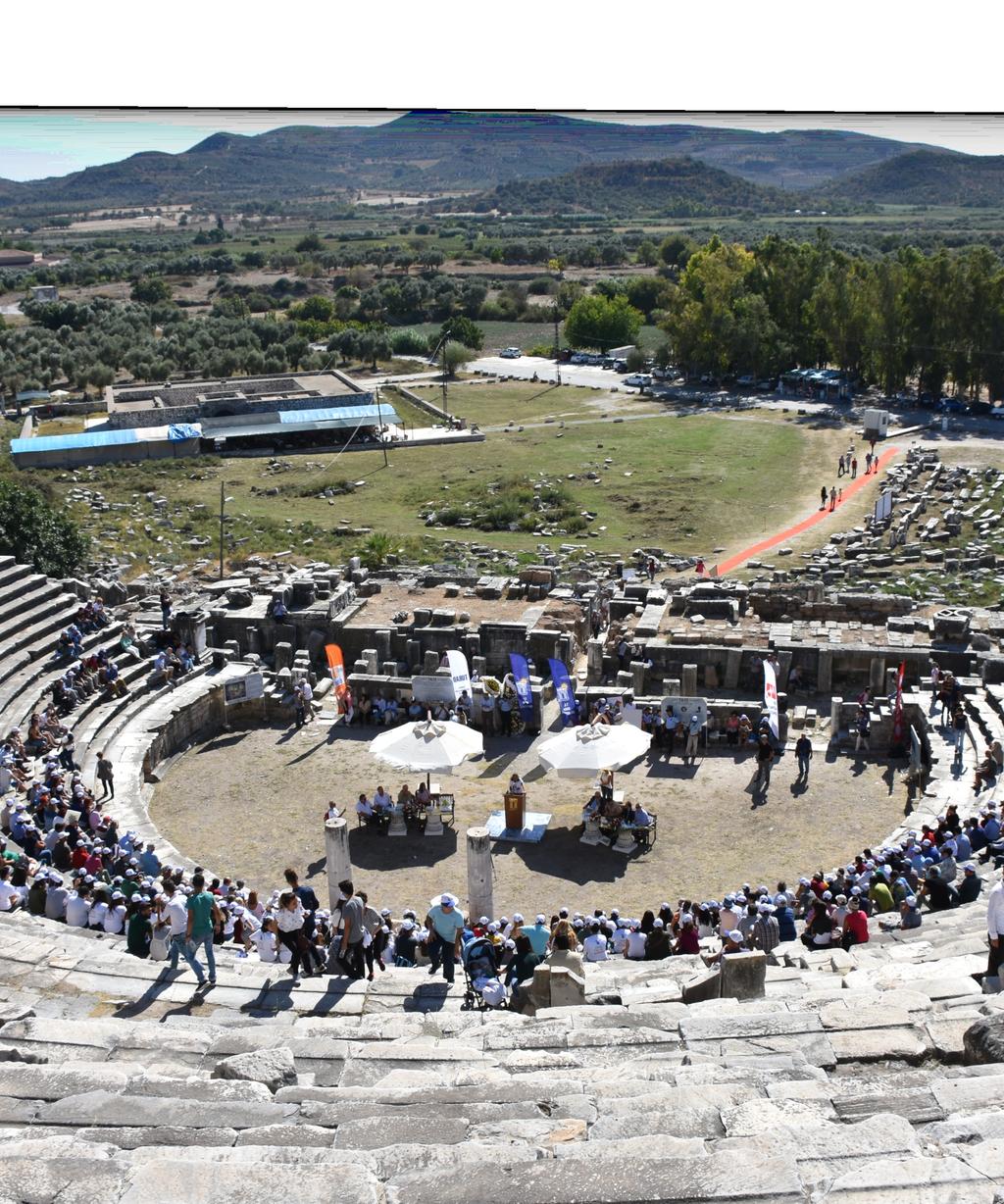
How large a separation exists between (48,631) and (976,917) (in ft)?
74.8

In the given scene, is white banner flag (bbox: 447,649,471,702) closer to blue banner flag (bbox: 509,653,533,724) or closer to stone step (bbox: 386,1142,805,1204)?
blue banner flag (bbox: 509,653,533,724)

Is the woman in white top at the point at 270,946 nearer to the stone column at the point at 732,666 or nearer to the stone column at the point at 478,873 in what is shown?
the stone column at the point at 478,873

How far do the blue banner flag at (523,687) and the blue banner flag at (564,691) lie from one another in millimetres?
615

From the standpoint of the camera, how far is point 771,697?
2931 centimetres

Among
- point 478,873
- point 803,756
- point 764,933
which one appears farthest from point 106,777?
point 803,756

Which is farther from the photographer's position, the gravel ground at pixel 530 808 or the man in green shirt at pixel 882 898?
the gravel ground at pixel 530 808

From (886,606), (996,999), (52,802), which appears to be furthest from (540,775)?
(996,999)

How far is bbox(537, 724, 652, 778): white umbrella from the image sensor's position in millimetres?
25266

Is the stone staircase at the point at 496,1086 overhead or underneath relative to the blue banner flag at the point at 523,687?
overhead

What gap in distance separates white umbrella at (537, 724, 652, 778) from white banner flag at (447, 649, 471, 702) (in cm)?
508

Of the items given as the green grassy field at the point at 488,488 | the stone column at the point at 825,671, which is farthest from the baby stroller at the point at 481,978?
the green grassy field at the point at 488,488

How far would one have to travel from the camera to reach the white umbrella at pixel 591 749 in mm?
25266

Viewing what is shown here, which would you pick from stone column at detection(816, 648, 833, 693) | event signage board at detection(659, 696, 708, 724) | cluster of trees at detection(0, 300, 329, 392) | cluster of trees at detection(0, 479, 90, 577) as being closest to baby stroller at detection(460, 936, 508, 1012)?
event signage board at detection(659, 696, 708, 724)

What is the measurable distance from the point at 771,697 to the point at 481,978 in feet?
42.4
